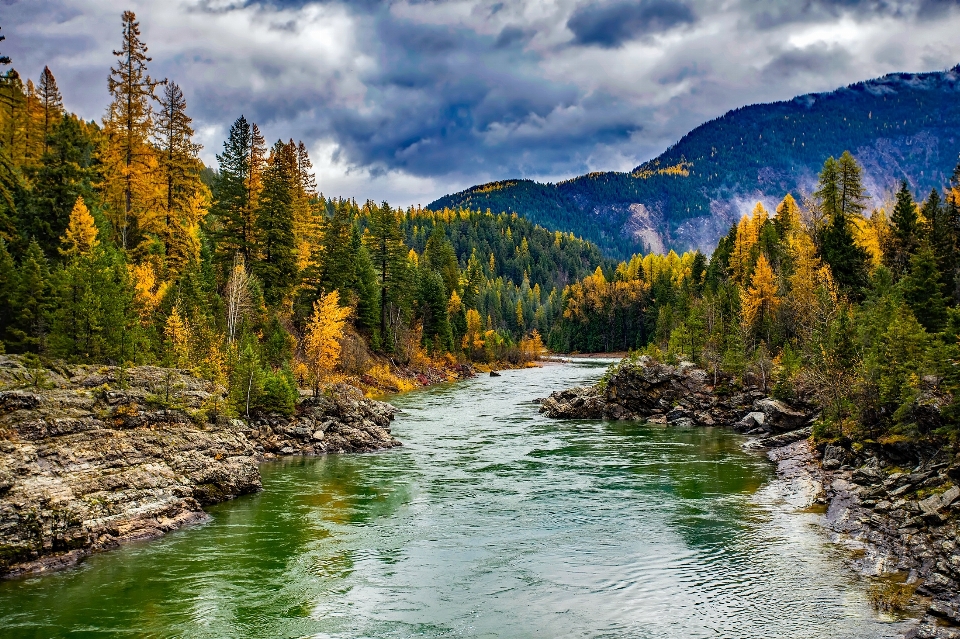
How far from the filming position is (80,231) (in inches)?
1559

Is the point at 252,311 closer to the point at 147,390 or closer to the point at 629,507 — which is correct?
the point at 147,390

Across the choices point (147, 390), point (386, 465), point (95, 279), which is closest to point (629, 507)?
point (386, 465)

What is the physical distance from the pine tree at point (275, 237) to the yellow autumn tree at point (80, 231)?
18733mm

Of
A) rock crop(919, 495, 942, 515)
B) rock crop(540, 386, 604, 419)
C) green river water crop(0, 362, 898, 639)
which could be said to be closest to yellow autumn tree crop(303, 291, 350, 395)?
green river water crop(0, 362, 898, 639)

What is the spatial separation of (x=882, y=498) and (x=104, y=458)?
30.3 meters

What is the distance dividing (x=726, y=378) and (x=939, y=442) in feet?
106

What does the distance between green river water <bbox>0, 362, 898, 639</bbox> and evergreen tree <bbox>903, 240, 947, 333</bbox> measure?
505 inches

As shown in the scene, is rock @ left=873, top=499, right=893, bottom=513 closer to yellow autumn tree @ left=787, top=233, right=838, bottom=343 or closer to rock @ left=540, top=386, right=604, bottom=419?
rock @ left=540, top=386, right=604, bottom=419

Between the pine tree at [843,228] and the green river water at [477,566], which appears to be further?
the pine tree at [843,228]

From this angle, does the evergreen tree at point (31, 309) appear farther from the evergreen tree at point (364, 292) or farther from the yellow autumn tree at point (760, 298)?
the yellow autumn tree at point (760, 298)

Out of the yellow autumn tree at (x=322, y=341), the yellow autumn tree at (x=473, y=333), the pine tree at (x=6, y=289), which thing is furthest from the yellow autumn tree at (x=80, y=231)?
the yellow autumn tree at (x=473, y=333)

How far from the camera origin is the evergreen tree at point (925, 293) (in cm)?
3484

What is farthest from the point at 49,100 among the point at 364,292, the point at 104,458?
the point at 104,458

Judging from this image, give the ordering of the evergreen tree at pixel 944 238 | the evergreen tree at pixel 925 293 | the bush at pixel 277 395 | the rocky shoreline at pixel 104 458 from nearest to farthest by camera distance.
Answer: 1. the rocky shoreline at pixel 104 458
2. the evergreen tree at pixel 925 293
3. the bush at pixel 277 395
4. the evergreen tree at pixel 944 238
